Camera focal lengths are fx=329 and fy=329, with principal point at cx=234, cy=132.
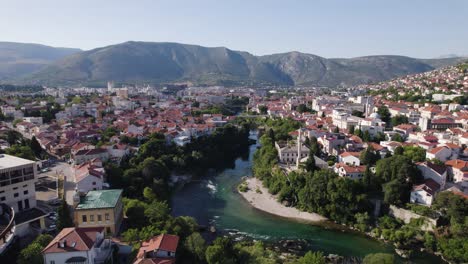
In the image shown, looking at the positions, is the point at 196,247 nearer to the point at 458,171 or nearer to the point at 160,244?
the point at 160,244

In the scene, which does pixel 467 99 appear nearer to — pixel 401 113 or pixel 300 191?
A: pixel 401 113

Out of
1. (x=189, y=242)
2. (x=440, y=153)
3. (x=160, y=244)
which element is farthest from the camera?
(x=440, y=153)

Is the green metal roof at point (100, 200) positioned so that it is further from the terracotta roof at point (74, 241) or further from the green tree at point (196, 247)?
the green tree at point (196, 247)

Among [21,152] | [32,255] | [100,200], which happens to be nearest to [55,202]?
[100,200]

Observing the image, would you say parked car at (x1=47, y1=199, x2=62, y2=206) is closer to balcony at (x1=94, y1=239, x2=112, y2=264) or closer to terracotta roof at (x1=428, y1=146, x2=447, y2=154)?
balcony at (x1=94, y1=239, x2=112, y2=264)

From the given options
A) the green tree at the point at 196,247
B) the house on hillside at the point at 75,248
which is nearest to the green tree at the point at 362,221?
the green tree at the point at 196,247

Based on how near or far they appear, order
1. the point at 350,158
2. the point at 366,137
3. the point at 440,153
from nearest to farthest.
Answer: the point at 440,153
the point at 350,158
the point at 366,137

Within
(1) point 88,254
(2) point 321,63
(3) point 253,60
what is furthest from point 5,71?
(1) point 88,254

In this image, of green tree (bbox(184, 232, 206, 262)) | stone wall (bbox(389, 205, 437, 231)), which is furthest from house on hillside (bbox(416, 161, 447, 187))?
green tree (bbox(184, 232, 206, 262))
